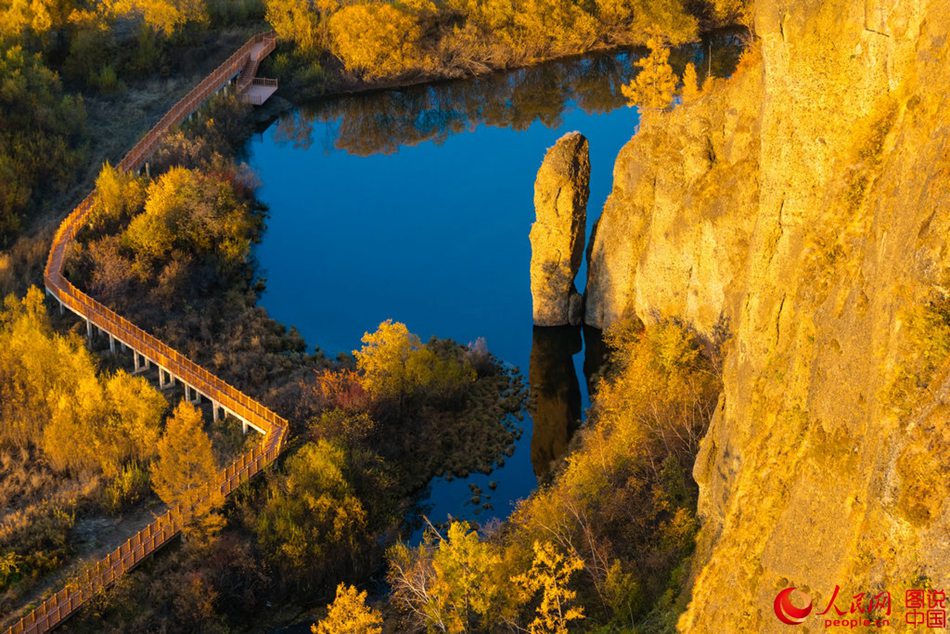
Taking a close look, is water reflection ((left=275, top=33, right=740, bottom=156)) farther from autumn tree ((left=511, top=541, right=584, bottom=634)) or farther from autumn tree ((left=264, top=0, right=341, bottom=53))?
autumn tree ((left=511, top=541, right=584, bottom=634))

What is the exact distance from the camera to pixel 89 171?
7219 cm

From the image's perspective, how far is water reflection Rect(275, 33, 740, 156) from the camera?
8569 cm

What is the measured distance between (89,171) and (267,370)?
2849 centimetres

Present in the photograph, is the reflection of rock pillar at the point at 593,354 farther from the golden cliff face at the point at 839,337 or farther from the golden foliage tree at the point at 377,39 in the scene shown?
the golden foliage tree at the point at 377,39

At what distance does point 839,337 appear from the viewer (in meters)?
22.8

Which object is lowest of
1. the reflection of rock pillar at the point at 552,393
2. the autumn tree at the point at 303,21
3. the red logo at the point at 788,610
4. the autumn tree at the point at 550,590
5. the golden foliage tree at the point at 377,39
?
the red logo at the point at 788,610

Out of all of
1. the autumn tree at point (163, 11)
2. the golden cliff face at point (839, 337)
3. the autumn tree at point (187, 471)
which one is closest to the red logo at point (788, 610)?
the golden cliff face at point (839, 337)

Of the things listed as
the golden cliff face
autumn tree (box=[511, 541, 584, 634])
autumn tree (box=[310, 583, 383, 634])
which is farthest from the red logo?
autumn tree (box=[310, 583, 383, 634])

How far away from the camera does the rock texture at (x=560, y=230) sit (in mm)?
52938

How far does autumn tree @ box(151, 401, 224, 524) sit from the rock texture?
19.6 metres

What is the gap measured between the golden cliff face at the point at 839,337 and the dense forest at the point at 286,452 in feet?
17.7

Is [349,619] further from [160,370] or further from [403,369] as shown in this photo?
[160,370]

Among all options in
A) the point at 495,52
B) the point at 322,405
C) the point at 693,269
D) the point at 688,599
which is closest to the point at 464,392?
the point at 322,405

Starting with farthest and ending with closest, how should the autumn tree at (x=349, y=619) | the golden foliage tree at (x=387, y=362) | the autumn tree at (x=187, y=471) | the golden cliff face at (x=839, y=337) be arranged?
the golden foliage tree at (x=387, y=362)
the autumn tree at (x=187, y=471)
the autumn tree at (x=349, y=619)
the golden cliff face at (x=839, y=337)
